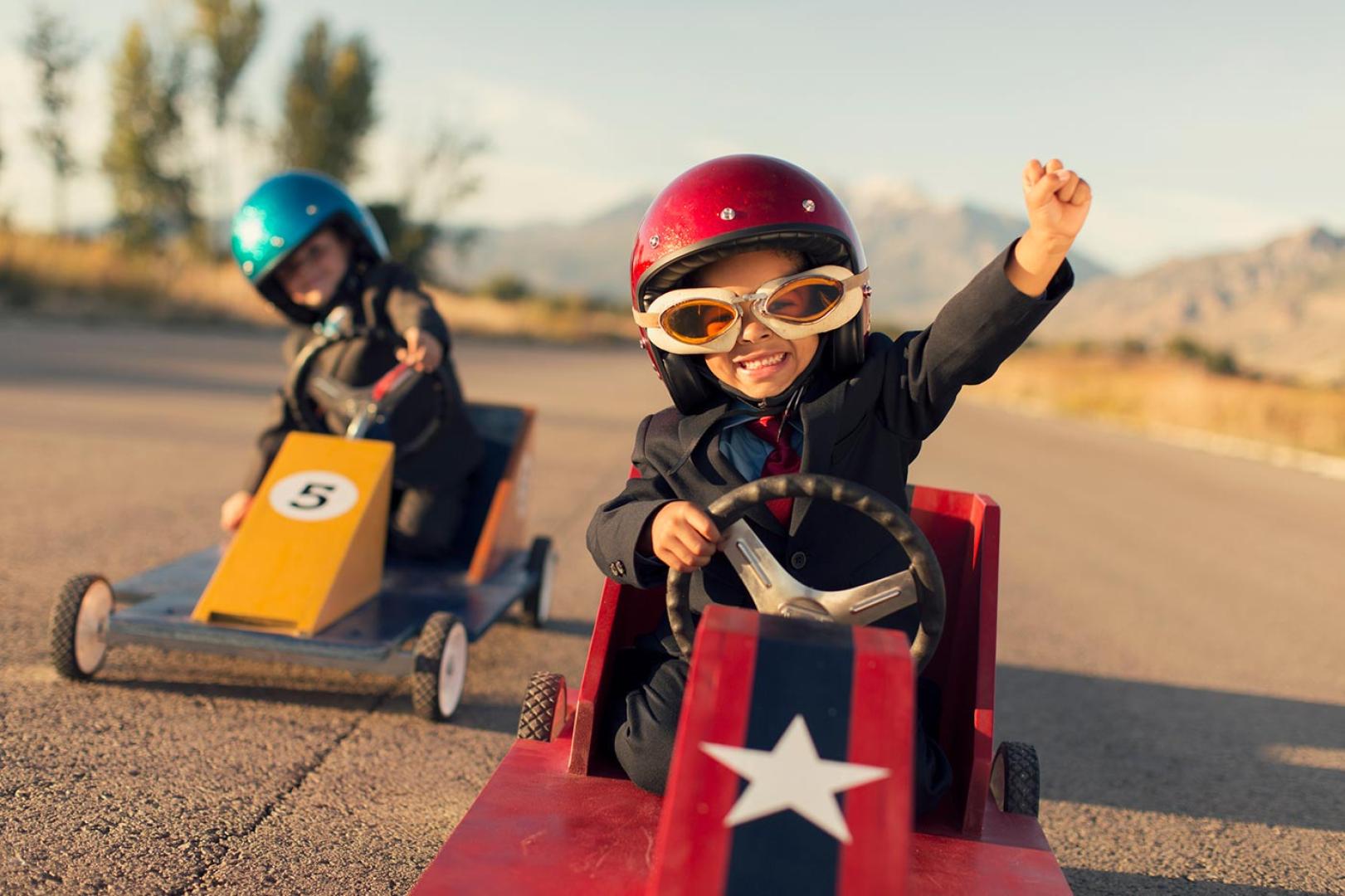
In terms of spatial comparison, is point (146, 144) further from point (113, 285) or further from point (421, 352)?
point (421, 352)

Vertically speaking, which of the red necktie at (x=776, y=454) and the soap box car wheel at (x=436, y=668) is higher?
the red necktie at (x=776, y=454)

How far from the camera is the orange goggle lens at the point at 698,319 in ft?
9.14

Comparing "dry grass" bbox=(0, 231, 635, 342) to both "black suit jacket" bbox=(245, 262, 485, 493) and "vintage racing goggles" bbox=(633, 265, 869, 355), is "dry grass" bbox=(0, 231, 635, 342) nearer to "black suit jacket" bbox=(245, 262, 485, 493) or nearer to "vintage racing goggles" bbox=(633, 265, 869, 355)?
"black suit jacket" bbox=(245, 262, 485, 493)

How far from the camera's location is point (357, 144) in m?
46.1

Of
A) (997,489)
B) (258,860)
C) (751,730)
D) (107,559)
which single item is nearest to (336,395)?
(107,559)

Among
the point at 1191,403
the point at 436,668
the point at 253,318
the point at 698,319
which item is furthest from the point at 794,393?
the point at 253,318

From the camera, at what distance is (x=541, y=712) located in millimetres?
2932

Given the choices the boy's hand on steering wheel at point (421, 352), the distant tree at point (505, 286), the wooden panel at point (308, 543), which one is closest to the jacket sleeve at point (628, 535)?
the wooden panel at point (308, 543)

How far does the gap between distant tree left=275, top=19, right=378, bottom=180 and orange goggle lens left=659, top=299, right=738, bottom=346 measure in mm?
44555

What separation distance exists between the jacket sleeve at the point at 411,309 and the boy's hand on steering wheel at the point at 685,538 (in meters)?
2.96

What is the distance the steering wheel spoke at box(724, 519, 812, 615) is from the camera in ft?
8.16

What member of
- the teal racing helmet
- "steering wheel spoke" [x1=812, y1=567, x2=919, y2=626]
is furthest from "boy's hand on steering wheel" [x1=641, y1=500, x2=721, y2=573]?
the teal racing helmet

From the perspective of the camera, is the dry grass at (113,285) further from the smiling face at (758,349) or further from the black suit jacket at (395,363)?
the smiling face at (758,349)

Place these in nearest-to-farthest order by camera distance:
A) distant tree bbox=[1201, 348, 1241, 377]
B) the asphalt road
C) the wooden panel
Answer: the asphalt road < the wooden panel < distant tree bbox=[1201, 348, 1241, 377]
